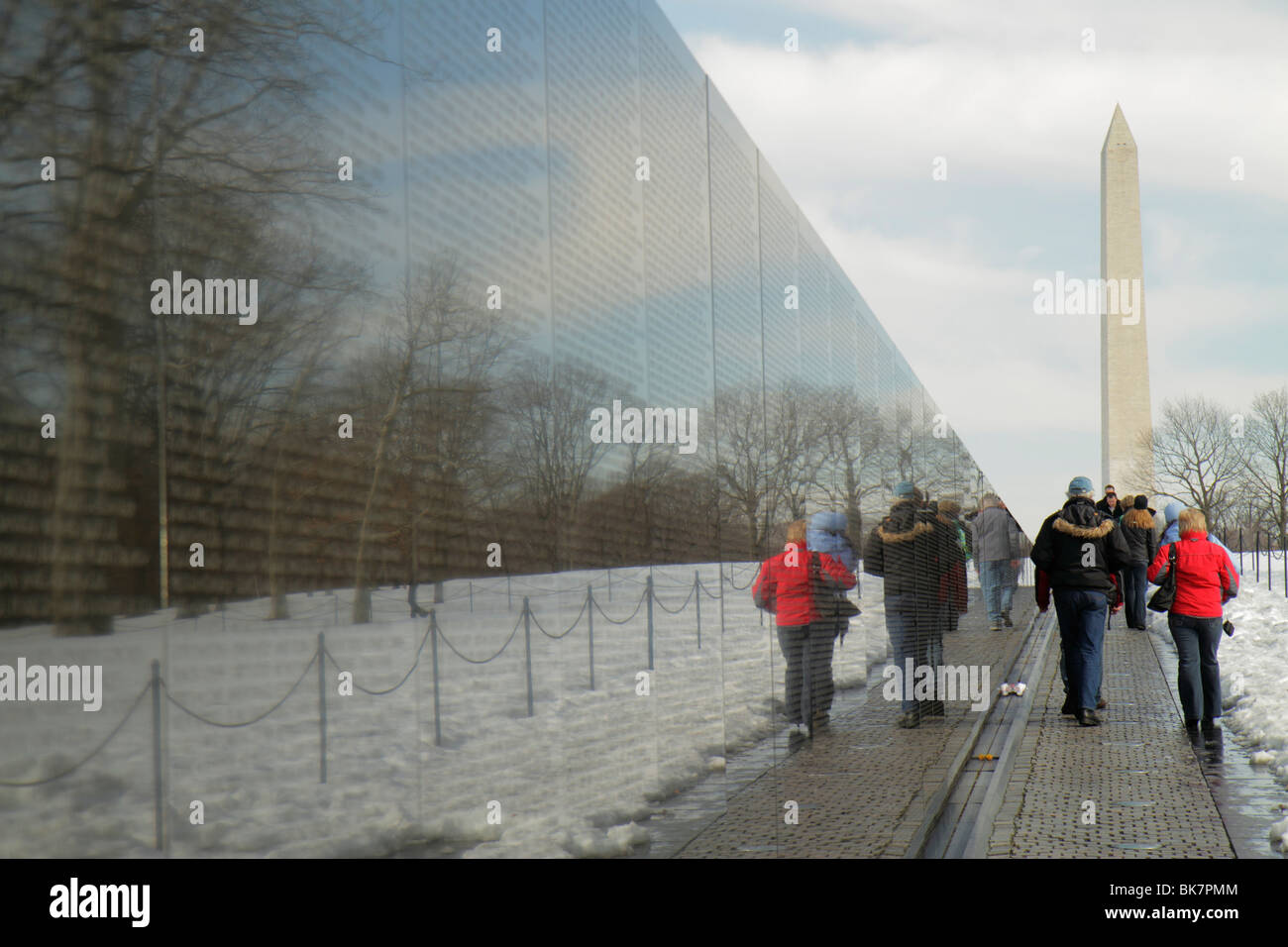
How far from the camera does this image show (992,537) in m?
18.5

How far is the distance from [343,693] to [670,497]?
2.51 m

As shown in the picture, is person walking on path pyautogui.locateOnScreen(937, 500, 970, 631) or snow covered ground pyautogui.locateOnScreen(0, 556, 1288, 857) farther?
person walking on path pyautogui.locateOnScreen(937, 500, 970, 631)

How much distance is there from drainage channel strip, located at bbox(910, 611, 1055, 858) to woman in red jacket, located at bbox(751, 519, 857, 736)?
3.07 feet

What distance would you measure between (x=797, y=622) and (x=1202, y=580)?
3779 mm

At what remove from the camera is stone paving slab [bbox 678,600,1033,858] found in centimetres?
543

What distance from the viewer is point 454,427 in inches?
133

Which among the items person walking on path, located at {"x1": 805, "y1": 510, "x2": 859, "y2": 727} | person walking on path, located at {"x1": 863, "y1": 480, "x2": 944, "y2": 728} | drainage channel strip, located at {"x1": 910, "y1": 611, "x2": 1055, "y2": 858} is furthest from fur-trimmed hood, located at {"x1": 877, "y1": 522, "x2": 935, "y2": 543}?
drainage channel strip, located at {"x1": 910, "y1": 611, "x2": 1055, "y2": 858}

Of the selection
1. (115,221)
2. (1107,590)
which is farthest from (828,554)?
(115,221)

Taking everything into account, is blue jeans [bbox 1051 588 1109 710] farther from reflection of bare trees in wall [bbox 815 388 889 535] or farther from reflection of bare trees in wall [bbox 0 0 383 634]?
reflection of bare trees in wall [bbox 0 0 383 634]

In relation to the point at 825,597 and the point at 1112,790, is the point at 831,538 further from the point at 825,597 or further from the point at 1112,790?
the point at 1112,790

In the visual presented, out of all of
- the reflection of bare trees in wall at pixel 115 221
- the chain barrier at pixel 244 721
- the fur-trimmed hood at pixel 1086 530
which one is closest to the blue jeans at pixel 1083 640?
the fur-trimmed hood at pixel 1086 530

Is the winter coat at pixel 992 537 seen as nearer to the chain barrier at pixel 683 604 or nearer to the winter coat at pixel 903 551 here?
the winter coat at pixel 903 551
